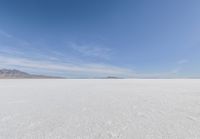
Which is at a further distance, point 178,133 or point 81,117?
point 81,117

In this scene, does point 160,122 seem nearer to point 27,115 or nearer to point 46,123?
point 46,123

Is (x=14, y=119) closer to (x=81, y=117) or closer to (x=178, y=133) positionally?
(x=81, y=117)

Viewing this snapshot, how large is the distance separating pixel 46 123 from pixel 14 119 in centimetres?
86

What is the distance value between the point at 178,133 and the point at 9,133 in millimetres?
2907

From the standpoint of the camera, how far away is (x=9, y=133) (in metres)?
1.98

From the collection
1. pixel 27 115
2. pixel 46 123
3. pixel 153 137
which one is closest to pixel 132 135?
pixel 153 137

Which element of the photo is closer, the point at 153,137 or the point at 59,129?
the point at 153,137

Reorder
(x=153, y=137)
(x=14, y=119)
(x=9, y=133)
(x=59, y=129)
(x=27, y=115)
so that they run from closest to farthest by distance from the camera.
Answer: (x=153, y=137)
(x=9, y=133)
(x=59, y=129)
(x=14, y=119)
(x=27, y=115)

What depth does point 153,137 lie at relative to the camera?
1.83 meters

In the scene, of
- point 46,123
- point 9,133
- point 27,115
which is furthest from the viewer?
point 27,115

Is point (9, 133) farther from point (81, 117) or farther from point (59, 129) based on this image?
point (81, 117)

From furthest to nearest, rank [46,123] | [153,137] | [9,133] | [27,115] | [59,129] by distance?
[27,115], [46,123], [59,129], [9,133], [153,137]

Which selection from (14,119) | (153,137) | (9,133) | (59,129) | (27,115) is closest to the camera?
(153,137)

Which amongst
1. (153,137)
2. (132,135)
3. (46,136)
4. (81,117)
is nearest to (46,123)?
(46,136)
